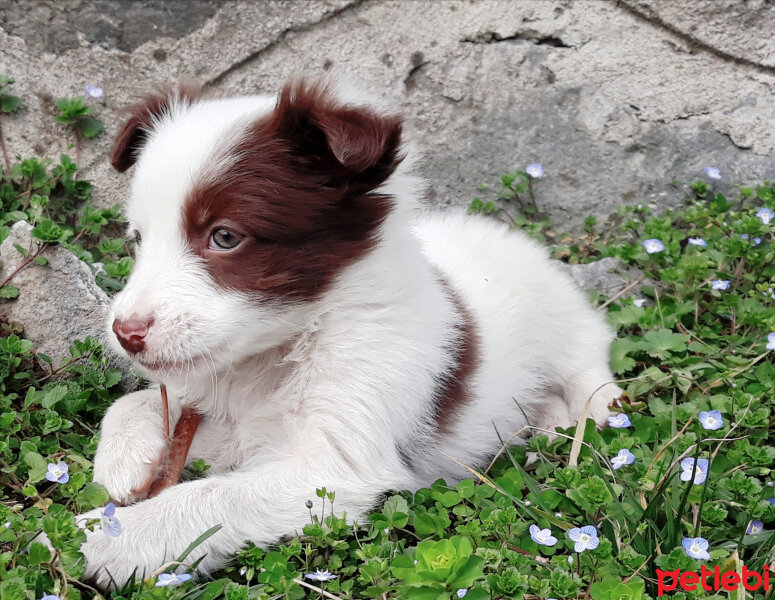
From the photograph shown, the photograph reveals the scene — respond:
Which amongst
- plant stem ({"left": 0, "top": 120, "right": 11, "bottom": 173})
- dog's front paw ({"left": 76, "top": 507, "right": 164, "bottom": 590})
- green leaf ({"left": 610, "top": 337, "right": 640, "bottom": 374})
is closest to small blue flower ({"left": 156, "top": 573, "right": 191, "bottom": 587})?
dog's front paw ({"left": 76, "top": 507, "right": 164, "bottom": 590})

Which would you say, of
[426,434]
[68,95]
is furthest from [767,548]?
[68,95]

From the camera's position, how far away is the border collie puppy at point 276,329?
2.27 meters

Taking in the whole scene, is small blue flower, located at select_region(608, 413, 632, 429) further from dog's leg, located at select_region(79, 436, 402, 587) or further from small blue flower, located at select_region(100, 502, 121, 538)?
small blue flower, located at select_region(100, 502, 121, 538)

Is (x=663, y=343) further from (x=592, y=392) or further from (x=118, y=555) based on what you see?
(x=118, y=555)

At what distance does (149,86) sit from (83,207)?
671mm

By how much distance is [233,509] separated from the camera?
230 centimetres

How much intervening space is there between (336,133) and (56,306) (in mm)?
1478

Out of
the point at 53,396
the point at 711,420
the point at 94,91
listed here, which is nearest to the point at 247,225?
the point at 53,396

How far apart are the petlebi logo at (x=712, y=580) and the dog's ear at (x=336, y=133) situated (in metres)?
1.30

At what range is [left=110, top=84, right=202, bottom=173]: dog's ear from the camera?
285 cm

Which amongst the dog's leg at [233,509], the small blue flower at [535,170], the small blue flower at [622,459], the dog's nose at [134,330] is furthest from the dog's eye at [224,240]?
the small blue flower at [535,170]

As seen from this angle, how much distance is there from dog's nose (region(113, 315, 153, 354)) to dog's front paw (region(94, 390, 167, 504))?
44 centimetres

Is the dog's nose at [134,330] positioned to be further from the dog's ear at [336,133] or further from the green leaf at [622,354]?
the green leaf at [622,354]

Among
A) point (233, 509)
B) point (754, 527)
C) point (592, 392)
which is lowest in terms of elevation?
point (592, 392)
